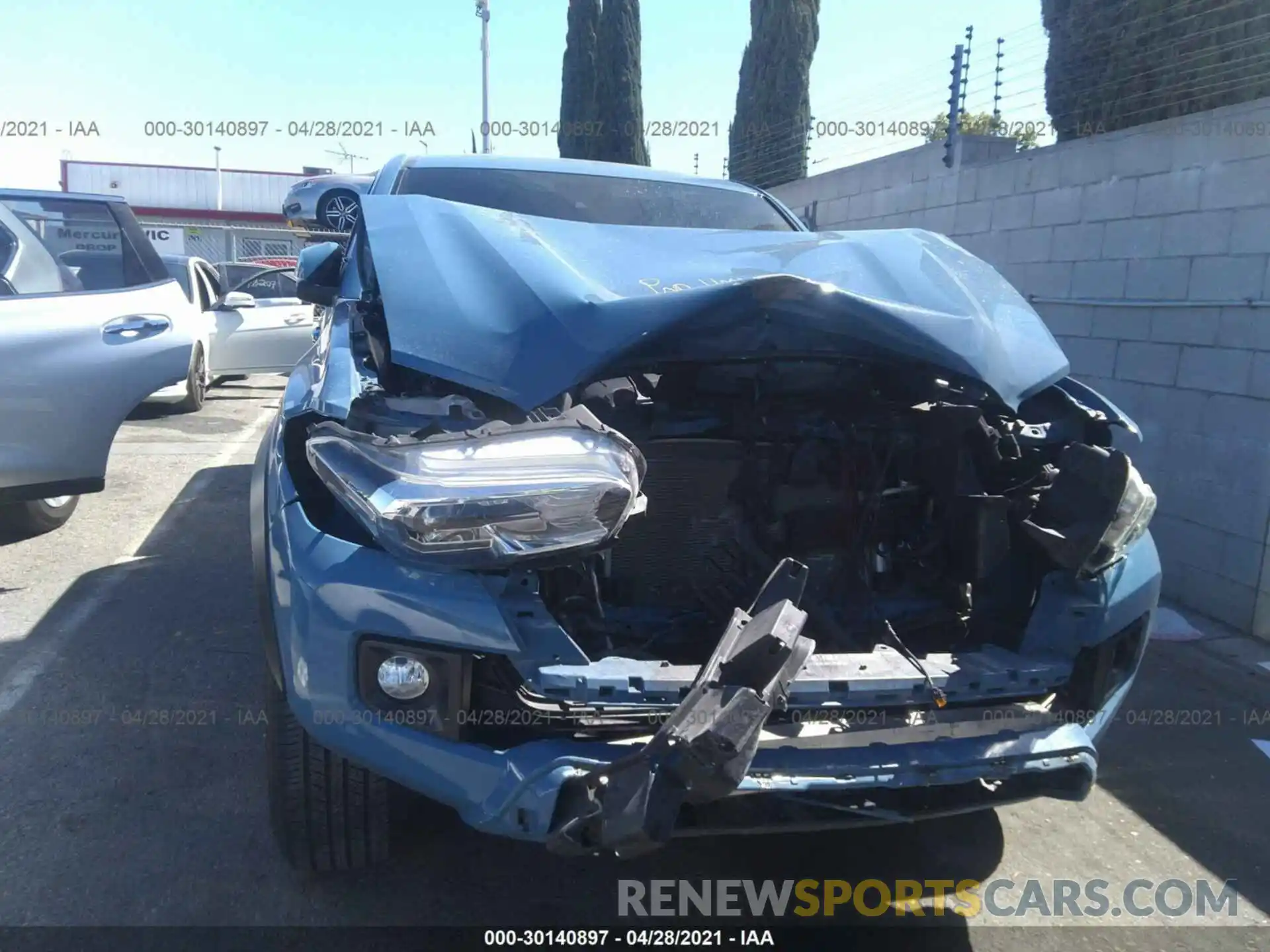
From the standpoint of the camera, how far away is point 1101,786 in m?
3.16

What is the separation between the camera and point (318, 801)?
7.41 feet

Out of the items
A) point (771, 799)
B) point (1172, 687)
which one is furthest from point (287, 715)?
point (1172, 687)

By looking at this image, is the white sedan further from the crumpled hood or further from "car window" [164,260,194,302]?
the crumpled hood

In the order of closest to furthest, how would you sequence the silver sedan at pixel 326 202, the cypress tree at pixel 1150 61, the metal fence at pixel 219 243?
the cypress tree at pixel 1150 61 → the silver sedan at pixel 326 202 → the metal fence at pixel 219 243

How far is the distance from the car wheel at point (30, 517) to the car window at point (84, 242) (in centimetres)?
117

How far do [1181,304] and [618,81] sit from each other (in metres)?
17.3

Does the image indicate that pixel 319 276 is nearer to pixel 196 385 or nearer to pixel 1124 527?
pixel 1124 527

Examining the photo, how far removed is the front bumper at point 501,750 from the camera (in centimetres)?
188

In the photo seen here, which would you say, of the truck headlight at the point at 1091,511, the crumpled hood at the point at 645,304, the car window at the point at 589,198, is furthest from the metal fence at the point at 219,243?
the truck headlight at the point at 1091,511

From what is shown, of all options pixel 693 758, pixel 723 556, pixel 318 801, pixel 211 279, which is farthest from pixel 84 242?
pixel 211 279

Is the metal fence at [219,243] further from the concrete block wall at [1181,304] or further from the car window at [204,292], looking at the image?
the concrete block wall at [1181,304]

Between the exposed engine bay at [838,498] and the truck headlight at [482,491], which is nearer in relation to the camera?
the truck headlight at [482,491]

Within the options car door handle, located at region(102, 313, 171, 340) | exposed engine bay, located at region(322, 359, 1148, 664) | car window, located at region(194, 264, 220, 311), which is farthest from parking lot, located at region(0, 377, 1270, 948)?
car window, located at region(194, 264, 220, 311)

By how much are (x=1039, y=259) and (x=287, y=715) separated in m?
5.06
